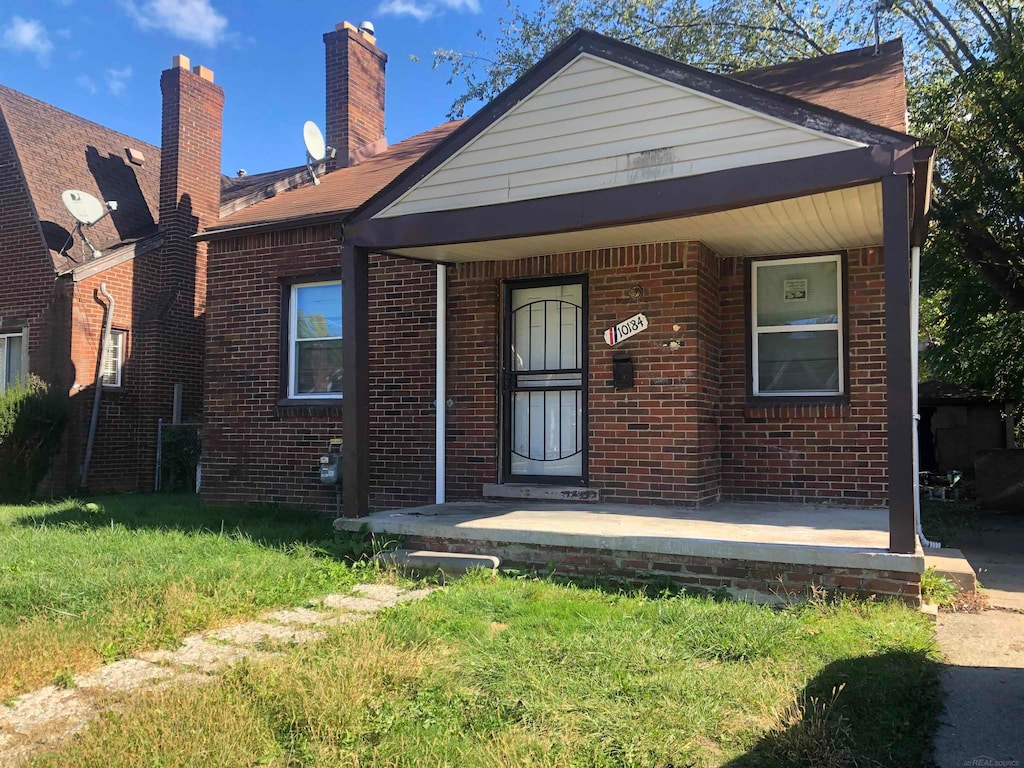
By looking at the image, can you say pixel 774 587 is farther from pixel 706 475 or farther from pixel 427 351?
pixel 427 351

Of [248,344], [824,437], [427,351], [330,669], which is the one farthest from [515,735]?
[248,344]

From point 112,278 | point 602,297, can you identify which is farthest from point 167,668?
point 112,278

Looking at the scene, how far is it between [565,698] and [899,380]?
2.96 meters

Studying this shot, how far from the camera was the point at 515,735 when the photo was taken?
3021mm

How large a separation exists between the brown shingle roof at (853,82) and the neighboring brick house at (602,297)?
42mm

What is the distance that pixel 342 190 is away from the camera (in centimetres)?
983

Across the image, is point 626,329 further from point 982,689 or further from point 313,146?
point 313,146

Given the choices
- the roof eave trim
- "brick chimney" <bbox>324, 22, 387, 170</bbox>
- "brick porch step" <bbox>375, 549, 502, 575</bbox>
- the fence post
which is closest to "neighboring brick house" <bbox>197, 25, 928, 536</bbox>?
the roof eave trim

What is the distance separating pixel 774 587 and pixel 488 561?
2089 mm

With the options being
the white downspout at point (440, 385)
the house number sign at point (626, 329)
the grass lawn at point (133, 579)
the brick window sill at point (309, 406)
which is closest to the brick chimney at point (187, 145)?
the brick window sill at point (309, 406)

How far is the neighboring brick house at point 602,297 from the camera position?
5816 mm

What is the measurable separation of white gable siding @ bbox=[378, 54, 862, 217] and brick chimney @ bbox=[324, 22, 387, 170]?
635cm

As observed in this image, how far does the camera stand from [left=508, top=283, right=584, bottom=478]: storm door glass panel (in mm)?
7805

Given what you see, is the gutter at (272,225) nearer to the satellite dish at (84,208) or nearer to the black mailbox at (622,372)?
the black mailbox at (622,372)
